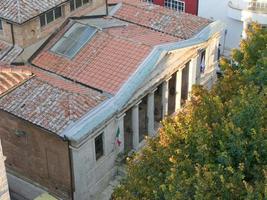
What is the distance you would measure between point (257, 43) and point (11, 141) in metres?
17.9

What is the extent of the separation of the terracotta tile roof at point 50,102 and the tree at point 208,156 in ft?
19.7

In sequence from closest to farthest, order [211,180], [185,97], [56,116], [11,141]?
[211,180], [56,116], [11,141], [185,97]

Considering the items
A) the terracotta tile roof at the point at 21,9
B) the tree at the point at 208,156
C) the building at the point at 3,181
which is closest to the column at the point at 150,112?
the tree at the point at 208,156

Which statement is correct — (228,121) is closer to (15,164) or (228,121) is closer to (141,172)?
(141,172)

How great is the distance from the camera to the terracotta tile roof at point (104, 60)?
122ft

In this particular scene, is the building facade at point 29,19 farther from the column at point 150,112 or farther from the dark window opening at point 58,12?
the column at point 150,112

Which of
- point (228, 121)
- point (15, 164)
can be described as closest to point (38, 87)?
point (15, 164)

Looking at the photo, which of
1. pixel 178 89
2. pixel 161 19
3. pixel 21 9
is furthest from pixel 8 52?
pixel 178 89

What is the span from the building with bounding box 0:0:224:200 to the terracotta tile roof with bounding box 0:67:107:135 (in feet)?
0.21

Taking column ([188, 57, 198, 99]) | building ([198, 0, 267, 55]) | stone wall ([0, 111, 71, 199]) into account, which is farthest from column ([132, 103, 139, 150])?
building ([198, 0, 267, 55])

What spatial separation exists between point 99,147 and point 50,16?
10726 mm

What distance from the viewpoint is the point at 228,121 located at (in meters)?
27.4

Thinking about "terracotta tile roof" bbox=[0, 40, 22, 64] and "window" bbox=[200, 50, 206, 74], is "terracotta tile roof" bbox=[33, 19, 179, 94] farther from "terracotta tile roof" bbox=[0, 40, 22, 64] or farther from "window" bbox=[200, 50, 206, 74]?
"window" bbox=[200, 50, 206, 74]

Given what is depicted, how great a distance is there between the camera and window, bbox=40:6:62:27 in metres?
38.4
